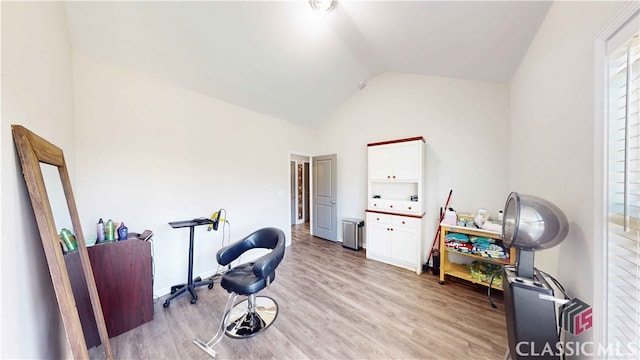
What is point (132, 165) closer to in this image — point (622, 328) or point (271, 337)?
point (271, 337)

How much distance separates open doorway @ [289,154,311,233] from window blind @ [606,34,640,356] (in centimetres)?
514

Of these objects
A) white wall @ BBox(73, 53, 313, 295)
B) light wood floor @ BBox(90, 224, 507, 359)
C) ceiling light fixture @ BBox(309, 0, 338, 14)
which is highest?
ceiling light fixture @ BBox(309, 0, 338, 14)

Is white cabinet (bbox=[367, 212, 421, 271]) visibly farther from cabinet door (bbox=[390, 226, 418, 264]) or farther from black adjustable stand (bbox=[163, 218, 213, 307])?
black adjustable stand (bbox=[163, 218, 213, 307])

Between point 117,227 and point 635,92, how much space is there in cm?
370

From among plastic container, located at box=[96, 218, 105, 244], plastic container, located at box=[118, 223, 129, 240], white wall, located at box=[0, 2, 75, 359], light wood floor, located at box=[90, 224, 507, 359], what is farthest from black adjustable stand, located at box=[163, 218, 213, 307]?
white wall, located at box=[0, 2, 75, 359]

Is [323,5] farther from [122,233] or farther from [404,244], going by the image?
[404,244]

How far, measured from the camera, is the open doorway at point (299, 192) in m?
5.80

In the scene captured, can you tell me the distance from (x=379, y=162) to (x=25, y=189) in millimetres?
3503

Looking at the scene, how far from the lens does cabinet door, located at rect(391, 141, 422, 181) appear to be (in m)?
2.97

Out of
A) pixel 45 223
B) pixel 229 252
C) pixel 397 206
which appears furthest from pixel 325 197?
pixel 45 223

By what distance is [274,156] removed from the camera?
3775 millimetres

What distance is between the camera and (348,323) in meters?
1.91

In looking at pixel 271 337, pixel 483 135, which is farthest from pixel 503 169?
pixel 271 337

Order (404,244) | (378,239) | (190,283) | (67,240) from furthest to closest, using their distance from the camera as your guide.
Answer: (378,239) < (404,244) < (190,283) < (67,240)
